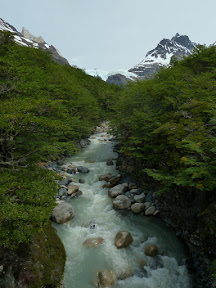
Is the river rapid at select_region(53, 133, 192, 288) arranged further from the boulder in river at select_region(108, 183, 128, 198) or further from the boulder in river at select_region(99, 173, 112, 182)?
the boulder in river at select_region(99, 173, 112, 182)

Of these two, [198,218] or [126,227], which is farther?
[126,227]

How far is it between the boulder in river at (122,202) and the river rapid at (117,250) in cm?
35

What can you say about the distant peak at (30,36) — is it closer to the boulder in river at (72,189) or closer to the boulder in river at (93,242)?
the boulder in river at (72,189)

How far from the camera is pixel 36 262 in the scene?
6074 millimetres

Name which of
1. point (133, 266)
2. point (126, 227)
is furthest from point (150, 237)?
point (133, 266)

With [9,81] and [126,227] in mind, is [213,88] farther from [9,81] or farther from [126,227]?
[9,81]

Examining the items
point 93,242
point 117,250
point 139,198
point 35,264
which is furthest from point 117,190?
point 35,264

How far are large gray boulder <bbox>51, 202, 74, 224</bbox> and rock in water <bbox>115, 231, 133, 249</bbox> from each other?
340 centimetres

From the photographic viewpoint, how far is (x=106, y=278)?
7238 millimetres

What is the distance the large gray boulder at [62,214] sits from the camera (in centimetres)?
1069

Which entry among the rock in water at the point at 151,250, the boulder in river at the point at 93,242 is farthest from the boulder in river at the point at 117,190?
the rock in water at the point at 151,250

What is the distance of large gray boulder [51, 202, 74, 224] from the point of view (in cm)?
1069

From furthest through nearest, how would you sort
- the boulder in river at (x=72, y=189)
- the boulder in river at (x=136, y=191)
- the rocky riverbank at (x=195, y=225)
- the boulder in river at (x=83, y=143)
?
1. the boulder in river at (x=83, y=143)
2. the boulder in river at (x=72, y=189)
3. the boulder in river at (x=136, y=191)
4. the rocky riverbank at (x=195, y=225)

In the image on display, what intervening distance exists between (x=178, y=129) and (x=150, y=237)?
6.35 m
